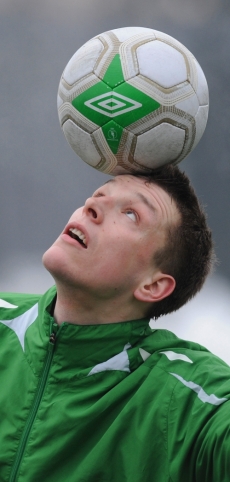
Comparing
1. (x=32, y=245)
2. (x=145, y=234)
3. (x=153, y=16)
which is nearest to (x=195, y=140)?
(x=145, y=234)

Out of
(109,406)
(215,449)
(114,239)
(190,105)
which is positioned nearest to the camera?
(215,449)

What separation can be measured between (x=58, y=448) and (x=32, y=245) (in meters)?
3.18

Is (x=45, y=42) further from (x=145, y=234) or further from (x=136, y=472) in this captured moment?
(x=136, y=472)

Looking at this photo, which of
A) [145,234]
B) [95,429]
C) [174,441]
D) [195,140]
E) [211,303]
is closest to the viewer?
[174,441]

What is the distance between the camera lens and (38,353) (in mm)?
2602

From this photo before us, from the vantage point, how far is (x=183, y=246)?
9.15 feet

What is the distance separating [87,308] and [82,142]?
63cm

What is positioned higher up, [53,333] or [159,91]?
[159,91]

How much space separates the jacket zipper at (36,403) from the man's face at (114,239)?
0.59ft

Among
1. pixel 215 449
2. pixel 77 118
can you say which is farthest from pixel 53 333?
pixel 77 118

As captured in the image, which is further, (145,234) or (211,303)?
(211,303)

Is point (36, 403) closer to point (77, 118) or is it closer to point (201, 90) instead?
point (77, 118)

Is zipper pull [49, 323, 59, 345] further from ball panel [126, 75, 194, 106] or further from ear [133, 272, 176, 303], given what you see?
ball panel [126, 75, 194, 106]

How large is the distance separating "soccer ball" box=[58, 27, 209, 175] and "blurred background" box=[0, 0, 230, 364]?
7.06ft
